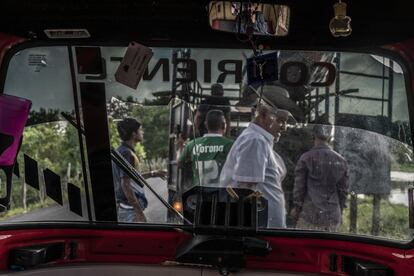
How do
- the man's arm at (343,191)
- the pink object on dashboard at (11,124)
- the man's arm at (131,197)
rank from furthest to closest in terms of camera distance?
the man's arm at (131,197) → the man's arm at (343,191) → the pink object on dashboard at (11,124)

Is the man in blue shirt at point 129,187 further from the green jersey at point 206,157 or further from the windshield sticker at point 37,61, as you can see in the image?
the windshield sticker at point 37,61

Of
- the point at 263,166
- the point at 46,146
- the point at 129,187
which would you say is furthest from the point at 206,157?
the point at 46,146

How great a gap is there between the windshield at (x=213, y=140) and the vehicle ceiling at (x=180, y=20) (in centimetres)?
9

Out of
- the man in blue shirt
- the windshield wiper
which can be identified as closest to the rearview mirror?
the man in blue shirt

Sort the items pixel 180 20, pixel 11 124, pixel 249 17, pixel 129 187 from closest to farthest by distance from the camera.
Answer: pixel 249 17 → pixel 180 20 → pixel 11 124 → pixel 129 187

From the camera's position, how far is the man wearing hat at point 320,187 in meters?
2.41

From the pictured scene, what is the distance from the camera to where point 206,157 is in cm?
248

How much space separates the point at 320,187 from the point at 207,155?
615 mm

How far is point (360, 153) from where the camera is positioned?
238 cm

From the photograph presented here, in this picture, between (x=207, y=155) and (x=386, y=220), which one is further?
(x=207, y=155)

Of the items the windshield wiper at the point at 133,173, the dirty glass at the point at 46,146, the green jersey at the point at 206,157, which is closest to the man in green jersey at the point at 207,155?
the green jersey at the point at 206,157

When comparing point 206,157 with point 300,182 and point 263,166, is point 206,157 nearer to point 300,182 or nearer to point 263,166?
point 263,166

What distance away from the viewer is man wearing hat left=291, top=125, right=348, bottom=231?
241cm

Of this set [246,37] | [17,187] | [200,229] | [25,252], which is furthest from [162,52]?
[25,252]
